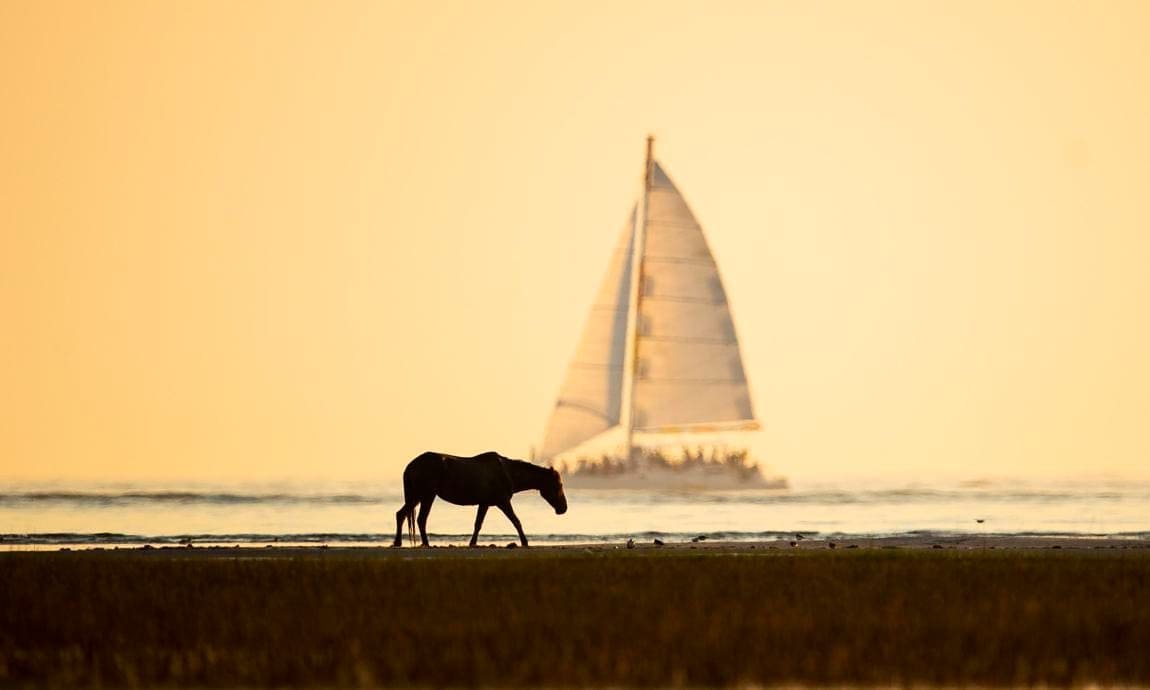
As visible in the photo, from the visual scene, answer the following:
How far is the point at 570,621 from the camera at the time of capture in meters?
21.7

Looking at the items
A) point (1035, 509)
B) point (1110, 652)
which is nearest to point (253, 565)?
point (1110, 652)

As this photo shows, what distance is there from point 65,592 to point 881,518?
126 ft

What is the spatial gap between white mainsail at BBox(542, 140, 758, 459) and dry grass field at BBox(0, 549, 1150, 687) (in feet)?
211

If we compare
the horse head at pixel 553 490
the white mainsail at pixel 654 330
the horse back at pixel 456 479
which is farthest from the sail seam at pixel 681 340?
the horse back at pixel 456 479

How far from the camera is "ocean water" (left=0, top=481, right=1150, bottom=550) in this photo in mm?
46534

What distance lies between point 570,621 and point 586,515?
4226 cm

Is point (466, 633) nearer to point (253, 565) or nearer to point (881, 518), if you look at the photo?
point (253, 565)

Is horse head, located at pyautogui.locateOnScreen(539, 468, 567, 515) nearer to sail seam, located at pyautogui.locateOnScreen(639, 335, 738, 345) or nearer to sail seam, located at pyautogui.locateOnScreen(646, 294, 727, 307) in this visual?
sail seam, located at pyautogui.locateOnScreen(646, 294, 727, 307)

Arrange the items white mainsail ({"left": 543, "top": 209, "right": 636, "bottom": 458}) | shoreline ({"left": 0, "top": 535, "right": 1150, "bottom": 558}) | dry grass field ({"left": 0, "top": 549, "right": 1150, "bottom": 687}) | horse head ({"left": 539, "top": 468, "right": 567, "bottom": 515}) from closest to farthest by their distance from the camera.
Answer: dry grass field ({"left": 0, "top": 549, "right": 1150, "bottom": 687}) < shoreline ({"left": 0, "top": 535, "right": 1150, "bottom": 558}) < horse head ({"left": 539, "top": 468, "right": 567, "bottom": 515}) < white mainsail ({"left": 543, "top": 209, "right": 636, "bottom": 458})

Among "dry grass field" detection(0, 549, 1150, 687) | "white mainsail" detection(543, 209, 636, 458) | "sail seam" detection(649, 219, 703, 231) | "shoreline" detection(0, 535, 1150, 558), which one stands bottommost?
"dry grass field" detection(0, 549, 1150, 687)

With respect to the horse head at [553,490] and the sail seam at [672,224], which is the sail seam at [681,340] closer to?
the sail seam at [672,224]

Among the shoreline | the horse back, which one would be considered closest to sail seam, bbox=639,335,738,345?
the shoreline

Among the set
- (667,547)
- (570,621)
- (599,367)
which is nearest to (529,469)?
(667,547)

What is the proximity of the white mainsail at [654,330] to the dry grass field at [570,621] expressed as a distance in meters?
64.4
